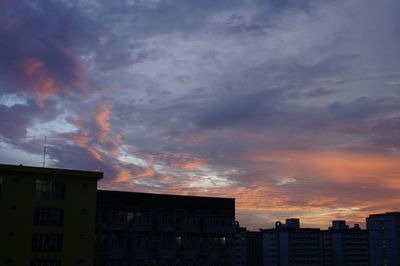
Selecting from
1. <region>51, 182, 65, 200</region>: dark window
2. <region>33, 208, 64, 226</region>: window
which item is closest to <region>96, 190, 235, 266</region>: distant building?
<region>51, 182, 65, 200</region>: dark window

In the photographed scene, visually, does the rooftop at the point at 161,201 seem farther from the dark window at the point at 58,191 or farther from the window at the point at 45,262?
the window at the point at 45,262

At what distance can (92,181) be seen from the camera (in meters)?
62.6

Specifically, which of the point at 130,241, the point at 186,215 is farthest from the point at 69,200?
the point at 186,215

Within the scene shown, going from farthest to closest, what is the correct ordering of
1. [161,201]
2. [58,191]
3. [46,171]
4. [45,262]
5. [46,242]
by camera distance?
1. [161,201]
2. [58,191]
3. [46,171]
4. [46,242]
5. [45,262]

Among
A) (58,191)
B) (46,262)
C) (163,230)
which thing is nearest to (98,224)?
(58,191)

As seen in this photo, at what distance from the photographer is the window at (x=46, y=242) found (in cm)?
5744

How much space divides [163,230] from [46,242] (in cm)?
1947

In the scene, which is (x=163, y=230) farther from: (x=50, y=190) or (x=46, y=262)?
(x=50, y=190)

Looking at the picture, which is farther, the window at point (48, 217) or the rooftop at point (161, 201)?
the rooftop at point (161, 201)

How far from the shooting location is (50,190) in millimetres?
59875

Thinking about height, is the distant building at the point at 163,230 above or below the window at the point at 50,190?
below

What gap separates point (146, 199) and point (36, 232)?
18.5 m

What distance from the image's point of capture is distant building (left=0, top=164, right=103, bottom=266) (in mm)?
56250

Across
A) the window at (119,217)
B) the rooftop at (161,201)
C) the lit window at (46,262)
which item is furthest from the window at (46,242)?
the window at (119,217)
